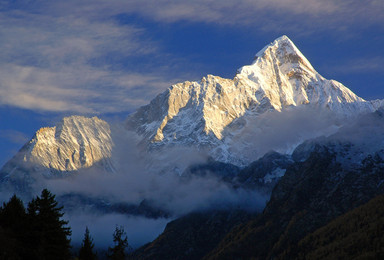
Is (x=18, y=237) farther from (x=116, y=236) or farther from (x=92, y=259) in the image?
(x=116, y=236)

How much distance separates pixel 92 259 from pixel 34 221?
13.7 m

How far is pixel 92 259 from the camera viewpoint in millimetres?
91938

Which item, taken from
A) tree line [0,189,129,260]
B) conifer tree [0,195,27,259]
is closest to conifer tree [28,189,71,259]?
tree line [0,189,129,260]

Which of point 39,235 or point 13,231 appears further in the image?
point 13,231

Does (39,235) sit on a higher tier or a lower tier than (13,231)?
lower

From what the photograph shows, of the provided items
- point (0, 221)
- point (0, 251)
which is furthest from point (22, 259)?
point (0, 221)

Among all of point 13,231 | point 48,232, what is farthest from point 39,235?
point 13,231

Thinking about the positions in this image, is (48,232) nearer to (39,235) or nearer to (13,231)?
(39,235)

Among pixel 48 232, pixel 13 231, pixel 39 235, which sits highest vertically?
pixel 13 231

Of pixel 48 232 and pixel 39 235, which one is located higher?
pixel 48 232

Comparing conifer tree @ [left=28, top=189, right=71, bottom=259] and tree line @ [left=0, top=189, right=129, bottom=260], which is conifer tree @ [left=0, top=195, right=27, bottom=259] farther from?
conifer tree @ [left=28, top=189, right=71, bottom=259]

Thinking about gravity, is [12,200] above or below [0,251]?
above

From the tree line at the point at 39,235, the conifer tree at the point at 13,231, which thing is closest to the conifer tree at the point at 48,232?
the tree line at the point at 39,235

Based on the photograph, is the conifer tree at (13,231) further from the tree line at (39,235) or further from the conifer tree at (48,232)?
the conifer tree at (48,232)
